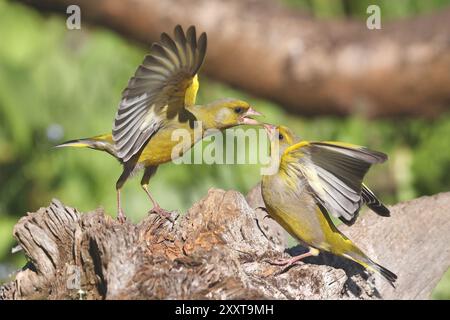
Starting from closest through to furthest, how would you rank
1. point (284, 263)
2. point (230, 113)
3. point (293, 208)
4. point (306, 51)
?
1. point (284, 263)
2. point (293, 208)
3. point (230, 113)
4. point (306, 51)

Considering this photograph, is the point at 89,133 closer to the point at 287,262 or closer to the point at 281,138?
the point at 281,138

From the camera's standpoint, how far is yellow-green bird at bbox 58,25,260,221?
360cm

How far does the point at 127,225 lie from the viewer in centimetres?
338

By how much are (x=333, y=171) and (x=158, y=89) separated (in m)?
0.76

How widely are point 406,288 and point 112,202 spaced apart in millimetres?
2782

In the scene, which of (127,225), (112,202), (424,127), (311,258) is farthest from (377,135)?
(127,225)

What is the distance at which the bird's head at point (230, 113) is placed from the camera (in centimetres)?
400

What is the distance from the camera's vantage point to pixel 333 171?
3.60m

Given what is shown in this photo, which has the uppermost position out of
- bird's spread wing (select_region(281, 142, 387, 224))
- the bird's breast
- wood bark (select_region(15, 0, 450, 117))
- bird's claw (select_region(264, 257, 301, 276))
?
wood bark (select_region(15, 0, 450, 117))

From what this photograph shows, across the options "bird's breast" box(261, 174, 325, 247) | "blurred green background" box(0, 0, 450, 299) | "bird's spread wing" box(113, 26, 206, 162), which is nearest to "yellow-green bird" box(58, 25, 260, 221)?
"bird's spread wing" box(113, 26, 206, 162)

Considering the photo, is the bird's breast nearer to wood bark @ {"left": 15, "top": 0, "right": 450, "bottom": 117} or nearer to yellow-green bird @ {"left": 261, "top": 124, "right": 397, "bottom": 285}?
yellow-green bird @ {"left": 261, "top": 124, "right": 397, "bottom": 285}

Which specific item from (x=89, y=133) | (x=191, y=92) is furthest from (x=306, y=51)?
(x=191, y=92)
